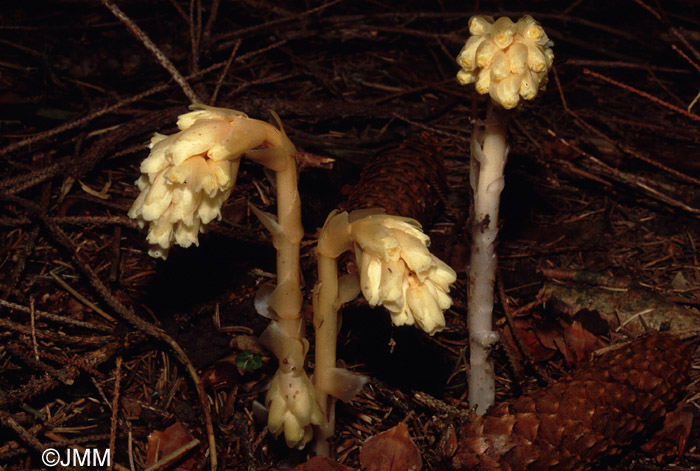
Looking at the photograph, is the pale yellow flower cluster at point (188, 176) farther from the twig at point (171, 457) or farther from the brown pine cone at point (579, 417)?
the brown pine cone at point (579, 417)

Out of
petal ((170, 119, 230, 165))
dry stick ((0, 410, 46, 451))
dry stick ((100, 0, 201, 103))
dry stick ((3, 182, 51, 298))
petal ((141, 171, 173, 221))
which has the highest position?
dry stick ((100, 0, 201, 103))

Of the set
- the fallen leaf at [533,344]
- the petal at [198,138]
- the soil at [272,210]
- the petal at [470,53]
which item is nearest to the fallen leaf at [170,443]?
the soil at [272,210]

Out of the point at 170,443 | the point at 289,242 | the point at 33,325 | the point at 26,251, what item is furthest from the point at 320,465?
the point at 26,251

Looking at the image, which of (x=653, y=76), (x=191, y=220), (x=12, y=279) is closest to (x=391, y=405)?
(x=191, y=220)

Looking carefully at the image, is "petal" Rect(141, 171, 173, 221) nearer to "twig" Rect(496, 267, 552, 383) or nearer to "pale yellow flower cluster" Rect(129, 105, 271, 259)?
"pale yellow flower cluster" Rect(129, 105, 271, 259)

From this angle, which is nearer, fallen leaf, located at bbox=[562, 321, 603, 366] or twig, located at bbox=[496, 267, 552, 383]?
twig, located at bbox=[496, 267, 552, 383]

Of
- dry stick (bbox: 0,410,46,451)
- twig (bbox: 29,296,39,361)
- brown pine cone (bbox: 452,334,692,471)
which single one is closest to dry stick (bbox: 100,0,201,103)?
twig (bbox: 29,296,39,361)
